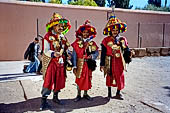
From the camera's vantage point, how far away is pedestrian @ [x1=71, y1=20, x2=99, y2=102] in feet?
13.9

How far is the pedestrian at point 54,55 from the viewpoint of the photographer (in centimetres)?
380

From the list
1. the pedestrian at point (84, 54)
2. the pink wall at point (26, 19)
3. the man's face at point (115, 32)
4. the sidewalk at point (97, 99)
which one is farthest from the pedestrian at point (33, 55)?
the pink wall at point (26, 19)

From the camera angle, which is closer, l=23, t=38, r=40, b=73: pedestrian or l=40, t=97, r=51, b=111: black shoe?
l=40, t=97, r=51, b=111: black shoe

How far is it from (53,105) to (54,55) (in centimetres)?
116

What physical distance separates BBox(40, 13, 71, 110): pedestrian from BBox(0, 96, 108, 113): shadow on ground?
26cm

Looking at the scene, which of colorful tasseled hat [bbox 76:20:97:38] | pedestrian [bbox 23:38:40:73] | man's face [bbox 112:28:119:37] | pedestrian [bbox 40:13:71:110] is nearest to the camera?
pedestrian [bbox 40:13:71:110]

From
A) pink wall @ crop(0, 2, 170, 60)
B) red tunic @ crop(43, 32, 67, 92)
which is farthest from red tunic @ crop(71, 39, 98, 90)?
pink wall @ crop(0, 2, 170, 60)

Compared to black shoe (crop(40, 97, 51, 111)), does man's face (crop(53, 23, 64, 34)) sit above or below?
above

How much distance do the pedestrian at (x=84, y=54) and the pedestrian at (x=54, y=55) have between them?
328 mm

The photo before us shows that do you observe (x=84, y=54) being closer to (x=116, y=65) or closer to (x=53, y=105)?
(x=116, y=65)

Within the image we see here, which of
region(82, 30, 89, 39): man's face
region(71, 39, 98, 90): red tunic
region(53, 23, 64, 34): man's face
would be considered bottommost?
region(71, 39, 98, 90): red tunic

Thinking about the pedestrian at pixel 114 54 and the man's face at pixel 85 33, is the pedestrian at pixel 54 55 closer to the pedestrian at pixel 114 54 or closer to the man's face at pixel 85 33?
the man's face at pixel 85 33

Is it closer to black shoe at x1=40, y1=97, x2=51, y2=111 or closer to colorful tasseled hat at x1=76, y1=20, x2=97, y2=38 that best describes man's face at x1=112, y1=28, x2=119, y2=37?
colorful tasseled hat at x1=76, y1=20, x2=97, y2=38

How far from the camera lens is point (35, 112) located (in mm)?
3785
